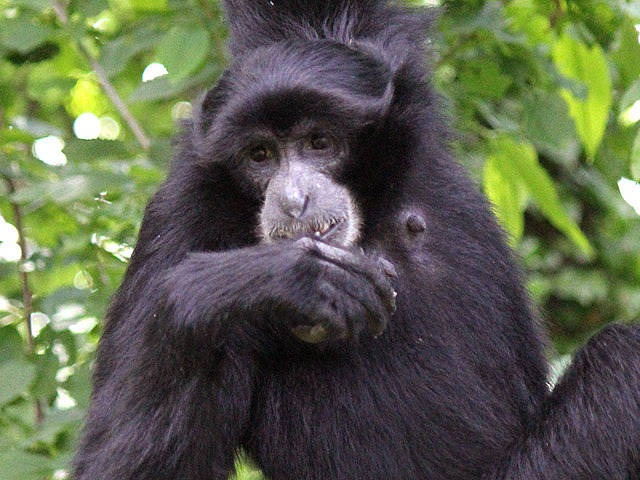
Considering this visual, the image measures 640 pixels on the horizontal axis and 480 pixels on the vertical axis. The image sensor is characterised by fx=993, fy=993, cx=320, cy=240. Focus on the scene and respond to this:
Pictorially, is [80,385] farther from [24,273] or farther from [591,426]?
[591,426]


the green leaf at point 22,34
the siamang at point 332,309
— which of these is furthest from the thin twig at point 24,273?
the siamang at point 332,309

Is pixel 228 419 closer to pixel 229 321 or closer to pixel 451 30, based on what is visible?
pixel 229 321

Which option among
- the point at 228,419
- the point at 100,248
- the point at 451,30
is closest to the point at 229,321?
the point at 228,419

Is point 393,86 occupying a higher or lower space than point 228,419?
higher

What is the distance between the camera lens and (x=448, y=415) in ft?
12.9

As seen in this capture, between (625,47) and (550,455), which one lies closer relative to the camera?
(550,455)

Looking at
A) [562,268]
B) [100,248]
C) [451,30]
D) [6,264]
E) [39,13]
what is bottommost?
[562,268]

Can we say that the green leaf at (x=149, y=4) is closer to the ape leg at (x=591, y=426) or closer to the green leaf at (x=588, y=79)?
the green leaf at (x=588, y=79)

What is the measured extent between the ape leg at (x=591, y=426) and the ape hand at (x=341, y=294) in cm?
88

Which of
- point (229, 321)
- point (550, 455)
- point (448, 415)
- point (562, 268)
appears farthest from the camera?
point (562, 268)

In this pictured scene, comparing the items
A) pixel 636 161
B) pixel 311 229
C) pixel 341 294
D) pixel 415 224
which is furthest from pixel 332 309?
pixel 636 161

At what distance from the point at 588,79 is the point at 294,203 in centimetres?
193

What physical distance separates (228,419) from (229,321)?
51 cm

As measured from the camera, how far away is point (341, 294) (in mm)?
3191
